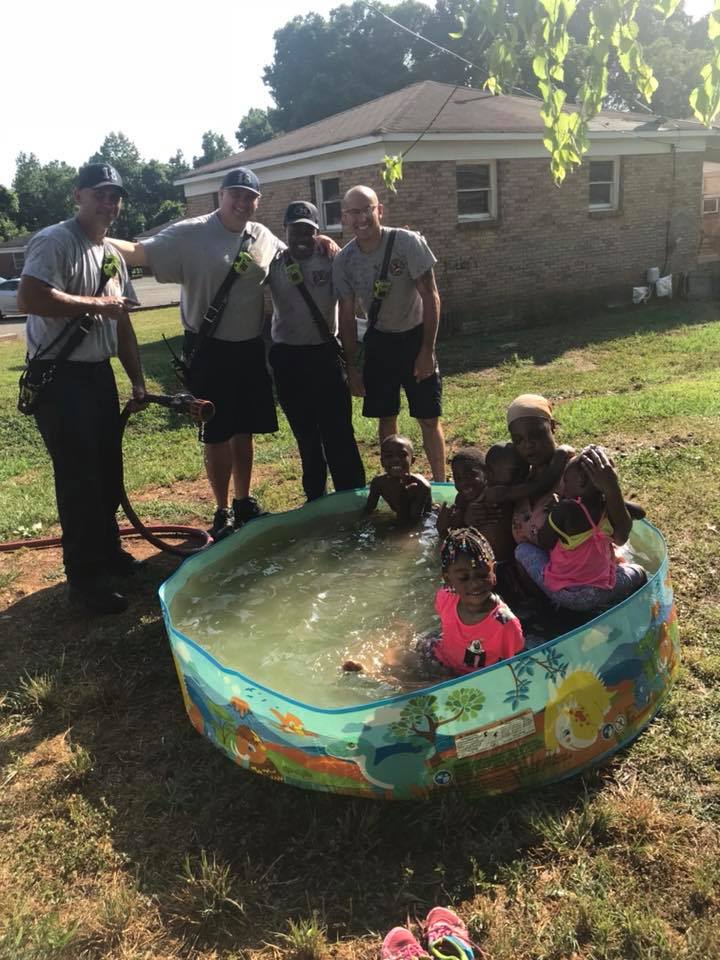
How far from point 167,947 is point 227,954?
20cm

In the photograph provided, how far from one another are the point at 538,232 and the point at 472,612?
47.2 feet

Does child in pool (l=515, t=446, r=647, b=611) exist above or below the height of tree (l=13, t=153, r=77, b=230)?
below

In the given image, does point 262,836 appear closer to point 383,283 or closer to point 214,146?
point 383,283

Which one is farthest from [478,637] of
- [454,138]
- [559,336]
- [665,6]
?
[454,138]

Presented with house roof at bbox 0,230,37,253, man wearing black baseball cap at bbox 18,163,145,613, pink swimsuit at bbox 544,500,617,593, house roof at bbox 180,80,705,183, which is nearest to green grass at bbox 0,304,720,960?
man wearing black baseball cap at bbox 18,163,145,613

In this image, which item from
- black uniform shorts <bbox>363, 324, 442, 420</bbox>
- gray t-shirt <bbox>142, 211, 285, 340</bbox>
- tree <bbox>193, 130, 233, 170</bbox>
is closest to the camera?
gray t-shirt <bbox>142, 211, 285, 340</bbox>

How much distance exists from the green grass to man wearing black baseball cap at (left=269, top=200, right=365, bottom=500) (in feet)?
5.59

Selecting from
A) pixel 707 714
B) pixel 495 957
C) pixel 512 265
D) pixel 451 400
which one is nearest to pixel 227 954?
pixel 495 957

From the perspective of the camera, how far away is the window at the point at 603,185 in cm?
1662

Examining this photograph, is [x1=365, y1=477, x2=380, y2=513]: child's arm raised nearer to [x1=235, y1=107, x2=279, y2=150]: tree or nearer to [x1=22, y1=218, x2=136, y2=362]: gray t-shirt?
[x1=22, y1=218, x2=136, y2=362]: gray t-shirt

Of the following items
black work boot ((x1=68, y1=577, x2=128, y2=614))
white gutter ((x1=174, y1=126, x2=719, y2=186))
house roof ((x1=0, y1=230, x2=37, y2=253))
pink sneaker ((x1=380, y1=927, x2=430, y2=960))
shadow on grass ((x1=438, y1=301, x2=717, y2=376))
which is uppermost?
white gutter ((x1=174, y1=126, x2=719, y2=186))

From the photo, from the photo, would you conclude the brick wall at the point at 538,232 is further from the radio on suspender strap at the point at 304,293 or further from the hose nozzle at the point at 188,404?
the hose nozzle at the point at 188,404

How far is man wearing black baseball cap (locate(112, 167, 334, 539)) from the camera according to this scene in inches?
185

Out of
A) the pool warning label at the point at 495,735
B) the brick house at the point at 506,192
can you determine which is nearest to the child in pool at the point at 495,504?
the pool warning label at the point at 495,735
